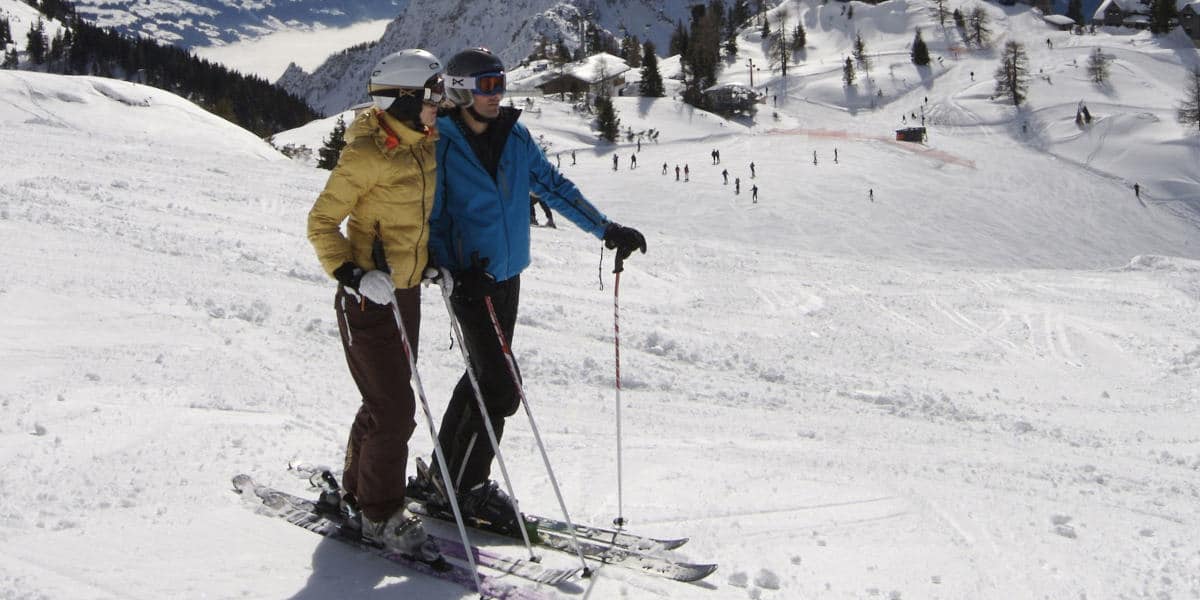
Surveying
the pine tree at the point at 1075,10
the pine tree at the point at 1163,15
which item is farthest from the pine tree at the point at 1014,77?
the pine tree at the point at 1075,10

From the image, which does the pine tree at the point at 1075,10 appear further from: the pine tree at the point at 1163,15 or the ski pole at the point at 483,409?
the ski pole at the point at 483,409

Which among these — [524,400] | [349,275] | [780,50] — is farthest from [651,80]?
[349,275]

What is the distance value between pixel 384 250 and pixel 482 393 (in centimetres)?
85

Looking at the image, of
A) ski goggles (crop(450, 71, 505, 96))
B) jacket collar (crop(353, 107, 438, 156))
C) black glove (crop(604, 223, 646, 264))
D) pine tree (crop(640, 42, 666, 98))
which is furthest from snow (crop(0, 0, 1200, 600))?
pine tree (crop(640, 42, 666, 98))

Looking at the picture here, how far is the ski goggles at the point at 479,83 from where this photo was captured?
336 centimetres

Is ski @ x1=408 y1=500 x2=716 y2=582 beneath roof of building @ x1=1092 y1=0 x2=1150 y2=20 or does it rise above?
beneath

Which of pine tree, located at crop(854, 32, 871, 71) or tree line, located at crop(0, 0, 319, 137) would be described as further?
tree line, located at crop(0, 0, 319, 137)

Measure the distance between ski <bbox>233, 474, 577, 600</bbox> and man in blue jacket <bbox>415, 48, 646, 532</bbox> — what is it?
13.4 inches

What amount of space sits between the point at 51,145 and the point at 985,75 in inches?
2986

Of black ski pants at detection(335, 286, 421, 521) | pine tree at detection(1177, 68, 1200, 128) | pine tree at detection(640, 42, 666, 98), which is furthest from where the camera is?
pine tree at detection(640, 42, 666, 98)

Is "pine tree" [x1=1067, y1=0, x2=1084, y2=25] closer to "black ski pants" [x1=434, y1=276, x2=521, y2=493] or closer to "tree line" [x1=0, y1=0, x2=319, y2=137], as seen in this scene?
"tree line" [x1=0, y1=0, x2=319, y2=137]

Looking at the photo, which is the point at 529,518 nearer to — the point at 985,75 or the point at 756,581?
the point at 756,581

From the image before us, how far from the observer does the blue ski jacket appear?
3373 mm

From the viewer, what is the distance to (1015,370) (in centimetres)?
1153
